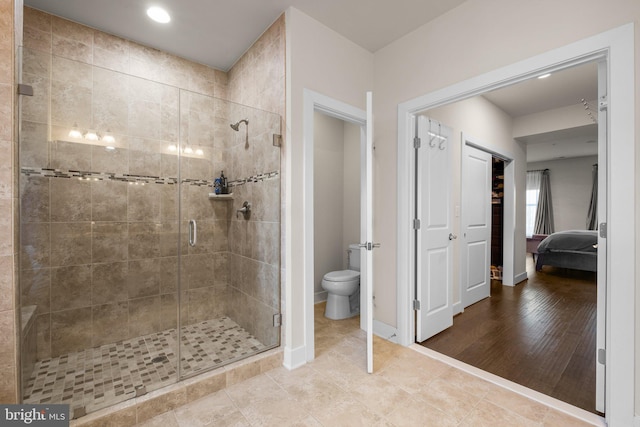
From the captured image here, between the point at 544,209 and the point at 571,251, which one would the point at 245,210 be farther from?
the point at 544,209

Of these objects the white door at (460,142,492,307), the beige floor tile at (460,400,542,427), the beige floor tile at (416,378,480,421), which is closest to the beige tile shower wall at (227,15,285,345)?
the beige floor tile at (416,378,480,421)

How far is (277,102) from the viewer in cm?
228

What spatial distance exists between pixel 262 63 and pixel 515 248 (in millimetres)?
4785

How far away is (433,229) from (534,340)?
1.45 metres

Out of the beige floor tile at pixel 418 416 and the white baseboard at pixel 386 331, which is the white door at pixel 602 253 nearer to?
the beige floor tile at pixel 418 416

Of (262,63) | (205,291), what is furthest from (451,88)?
(205,291)

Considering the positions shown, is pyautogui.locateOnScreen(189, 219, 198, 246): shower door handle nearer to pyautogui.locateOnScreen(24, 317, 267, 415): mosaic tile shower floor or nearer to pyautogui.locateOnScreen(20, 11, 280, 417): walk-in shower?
pyautogui.locateOnScreen(20, 11, 280, 417): walk-in shower

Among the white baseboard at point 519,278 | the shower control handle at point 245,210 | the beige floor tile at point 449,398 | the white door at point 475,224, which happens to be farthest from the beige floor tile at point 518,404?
the white baseboard at point 519,278

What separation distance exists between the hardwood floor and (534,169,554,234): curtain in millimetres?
4868

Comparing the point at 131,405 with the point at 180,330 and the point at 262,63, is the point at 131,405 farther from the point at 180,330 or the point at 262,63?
the point at 262,63

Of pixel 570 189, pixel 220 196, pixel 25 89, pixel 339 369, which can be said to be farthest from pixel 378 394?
pixel 570 189

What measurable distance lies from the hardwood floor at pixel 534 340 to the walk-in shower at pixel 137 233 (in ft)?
5.91

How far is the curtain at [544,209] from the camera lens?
8.27 m

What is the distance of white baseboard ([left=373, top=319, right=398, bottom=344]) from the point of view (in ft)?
8.43
